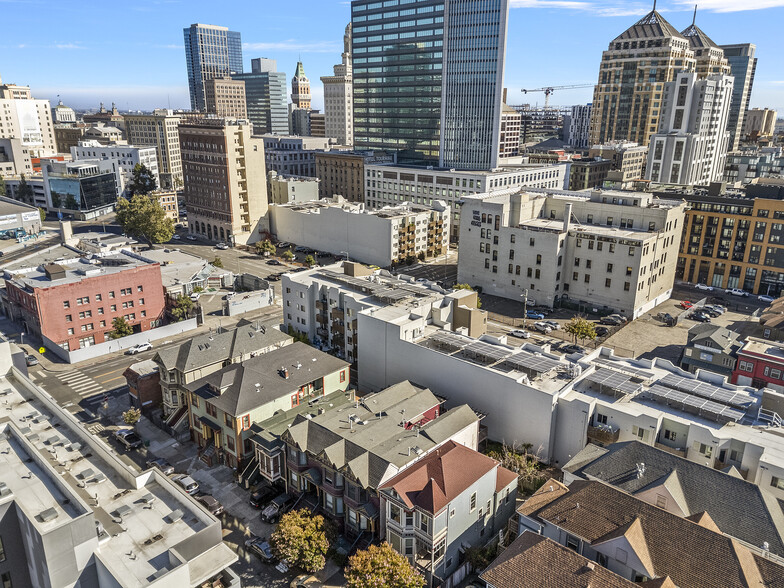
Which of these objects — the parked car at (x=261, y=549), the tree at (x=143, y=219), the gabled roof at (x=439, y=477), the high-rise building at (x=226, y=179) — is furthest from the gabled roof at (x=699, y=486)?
the tree at (x=143, y=219)

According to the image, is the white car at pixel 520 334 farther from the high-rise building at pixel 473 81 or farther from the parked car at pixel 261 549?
the high-rise building at pixel 473 81

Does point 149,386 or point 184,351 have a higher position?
point 184,351

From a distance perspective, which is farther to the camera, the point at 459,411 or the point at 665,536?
the point at 459,411

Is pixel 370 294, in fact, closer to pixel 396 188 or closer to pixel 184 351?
pixel 184 351

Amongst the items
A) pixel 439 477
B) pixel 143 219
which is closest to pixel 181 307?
pixel 143 219

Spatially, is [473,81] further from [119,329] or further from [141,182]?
[119,329]

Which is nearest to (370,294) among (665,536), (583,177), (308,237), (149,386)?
(149,386)
